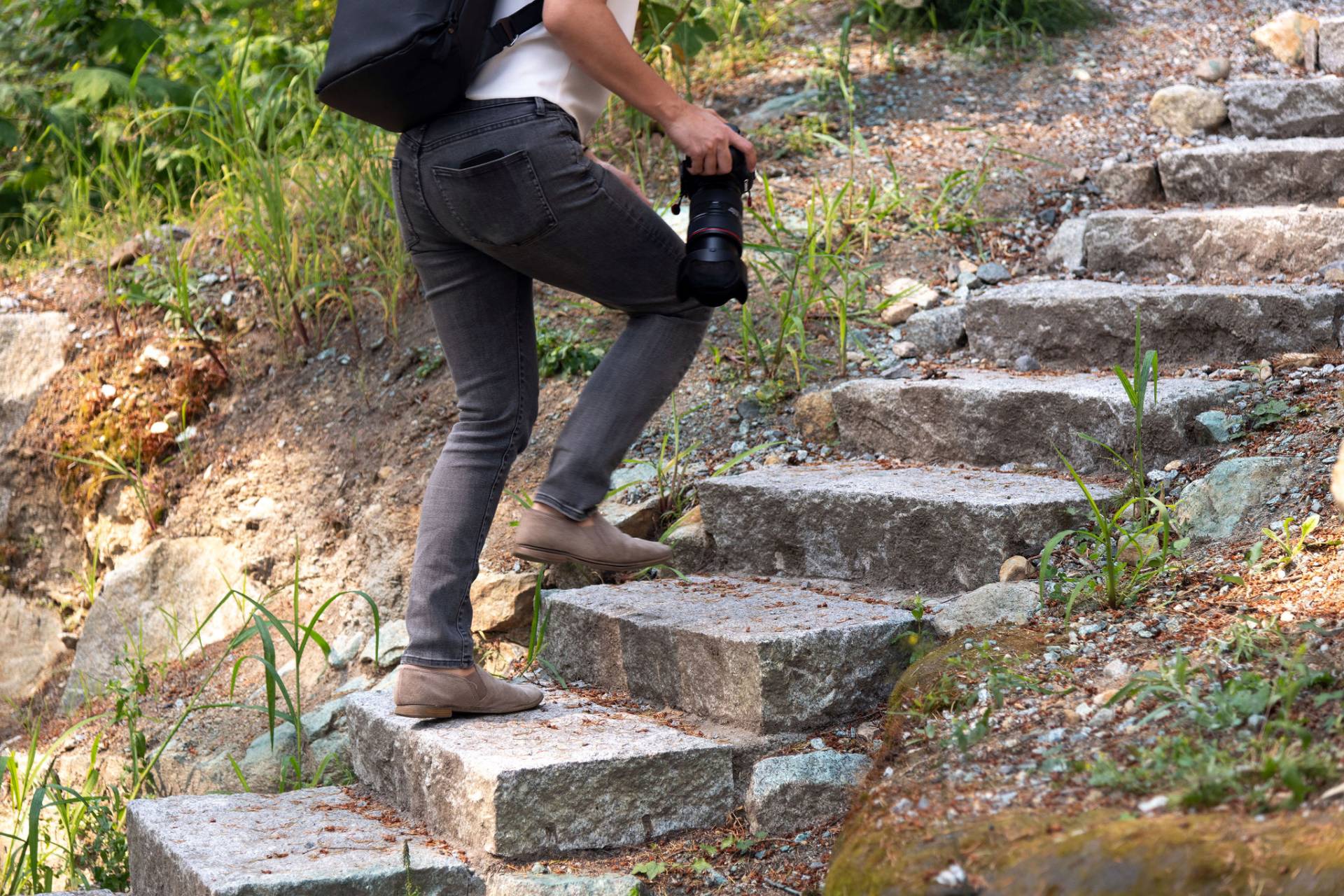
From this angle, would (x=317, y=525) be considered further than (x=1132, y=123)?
No

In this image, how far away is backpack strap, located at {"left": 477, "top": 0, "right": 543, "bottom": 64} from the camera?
1851mm

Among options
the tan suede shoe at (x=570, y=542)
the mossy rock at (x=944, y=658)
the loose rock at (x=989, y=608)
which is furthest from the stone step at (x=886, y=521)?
the tan suede shoe at (x=570, y=542)

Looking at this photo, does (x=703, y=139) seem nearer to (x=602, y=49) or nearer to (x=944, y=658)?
(x=602, y=49)

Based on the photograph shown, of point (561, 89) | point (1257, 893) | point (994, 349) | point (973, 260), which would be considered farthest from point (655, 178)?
point (1257, 893)

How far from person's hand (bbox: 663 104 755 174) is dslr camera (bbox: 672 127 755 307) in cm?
2

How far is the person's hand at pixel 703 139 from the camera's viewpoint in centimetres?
193

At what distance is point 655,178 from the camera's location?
12.6 feet

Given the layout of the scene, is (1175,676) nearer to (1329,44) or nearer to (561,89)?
(561,89)

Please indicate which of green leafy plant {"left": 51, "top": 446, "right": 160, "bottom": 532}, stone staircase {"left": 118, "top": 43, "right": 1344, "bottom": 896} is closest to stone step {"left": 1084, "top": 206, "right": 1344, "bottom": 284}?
stone staircase {"left": 118, "top": 43, "right": 1344, "bottom": 896}

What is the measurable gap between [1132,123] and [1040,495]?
2.40m

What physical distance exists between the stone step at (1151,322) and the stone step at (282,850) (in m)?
1.92

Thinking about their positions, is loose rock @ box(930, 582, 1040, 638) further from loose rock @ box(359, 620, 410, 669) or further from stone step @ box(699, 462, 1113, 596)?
loose rock @ box(359, 620, 410, 669)

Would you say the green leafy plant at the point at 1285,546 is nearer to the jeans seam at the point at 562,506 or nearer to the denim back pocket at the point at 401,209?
the jeans seam at the point at 562,506

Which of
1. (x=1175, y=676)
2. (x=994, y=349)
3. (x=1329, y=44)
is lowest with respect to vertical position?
(x=1175, y=676)
